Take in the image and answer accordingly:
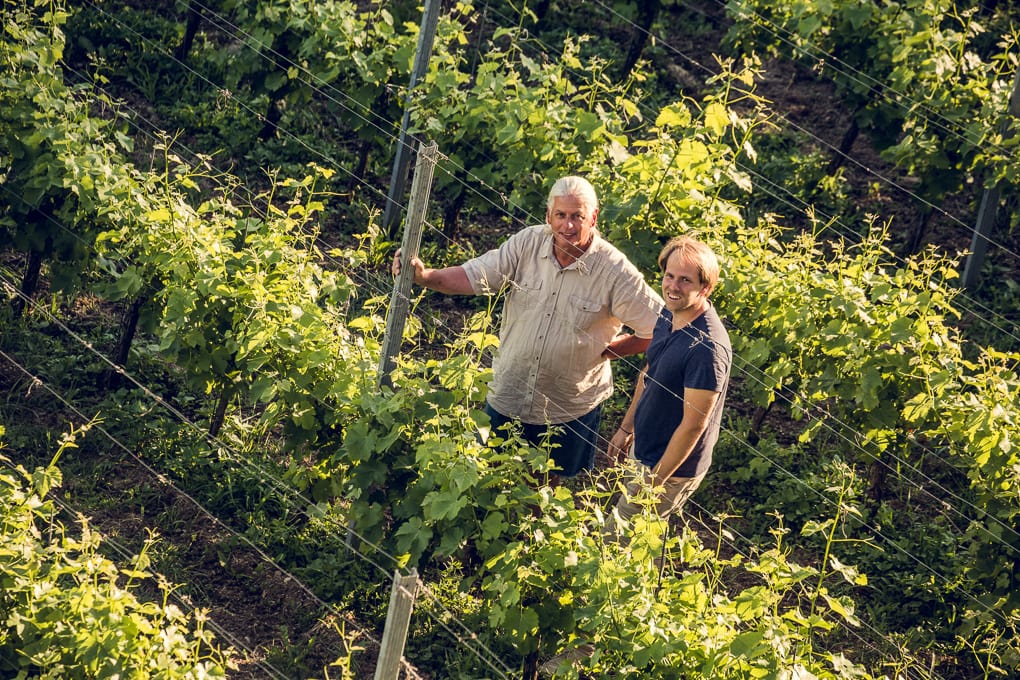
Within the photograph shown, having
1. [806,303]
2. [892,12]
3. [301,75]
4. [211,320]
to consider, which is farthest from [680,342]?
[892,12]

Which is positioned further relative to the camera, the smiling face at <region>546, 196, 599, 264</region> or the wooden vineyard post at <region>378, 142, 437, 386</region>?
the smiling face at <region>546, 196, 599, 264</region>

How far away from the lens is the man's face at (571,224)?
4668 mm

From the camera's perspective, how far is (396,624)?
350 cm

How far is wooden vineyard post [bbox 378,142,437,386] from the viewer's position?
4.22 meters

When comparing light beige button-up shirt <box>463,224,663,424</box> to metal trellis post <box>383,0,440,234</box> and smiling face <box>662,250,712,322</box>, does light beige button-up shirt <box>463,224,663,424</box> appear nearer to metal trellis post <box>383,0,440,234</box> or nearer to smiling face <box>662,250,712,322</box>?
smiling face <box>662,250,712,322</box>

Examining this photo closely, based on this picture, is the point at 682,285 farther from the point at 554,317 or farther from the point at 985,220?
the point at 985,220

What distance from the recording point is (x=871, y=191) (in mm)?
8523

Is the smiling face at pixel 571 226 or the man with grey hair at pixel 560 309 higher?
the smiling face at pixel 571 226

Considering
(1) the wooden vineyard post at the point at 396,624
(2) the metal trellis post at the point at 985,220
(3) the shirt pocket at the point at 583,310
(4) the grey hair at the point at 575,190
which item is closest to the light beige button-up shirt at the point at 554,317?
(3) the shirt pocket at the point at 583,310

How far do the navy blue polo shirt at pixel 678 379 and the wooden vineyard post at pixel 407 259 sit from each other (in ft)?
3.08

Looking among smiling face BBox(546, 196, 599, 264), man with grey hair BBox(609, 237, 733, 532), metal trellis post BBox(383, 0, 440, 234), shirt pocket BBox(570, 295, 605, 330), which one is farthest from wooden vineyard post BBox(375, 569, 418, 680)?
metal trellis post BBox(383, 0, 440, 234)

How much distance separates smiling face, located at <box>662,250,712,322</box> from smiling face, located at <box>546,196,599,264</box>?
0.42 metres

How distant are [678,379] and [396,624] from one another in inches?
58.1

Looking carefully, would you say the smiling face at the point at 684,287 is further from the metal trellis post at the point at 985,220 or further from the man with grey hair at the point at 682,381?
the metal trellis post at the point at 985,220
